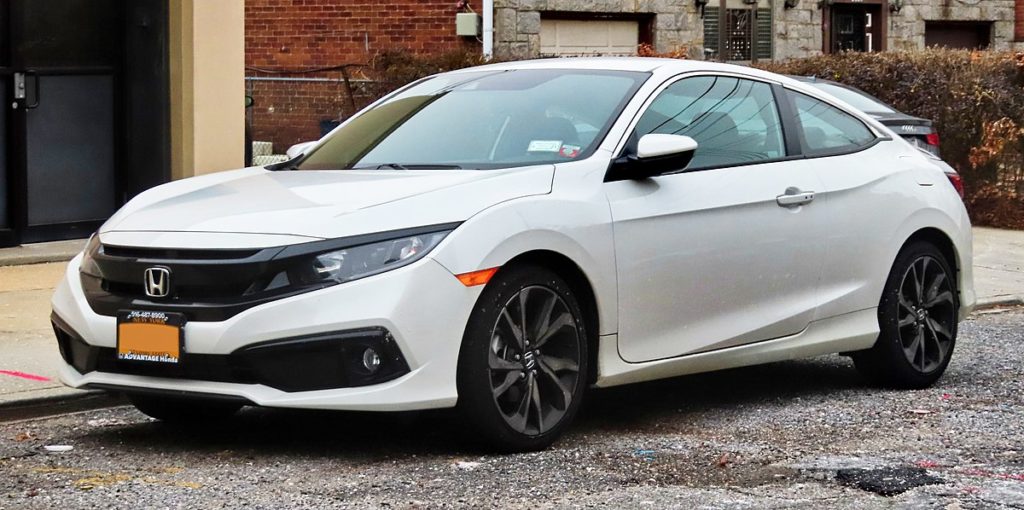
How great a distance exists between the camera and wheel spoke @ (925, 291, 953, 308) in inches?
320

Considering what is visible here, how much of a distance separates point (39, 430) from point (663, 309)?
2663mm

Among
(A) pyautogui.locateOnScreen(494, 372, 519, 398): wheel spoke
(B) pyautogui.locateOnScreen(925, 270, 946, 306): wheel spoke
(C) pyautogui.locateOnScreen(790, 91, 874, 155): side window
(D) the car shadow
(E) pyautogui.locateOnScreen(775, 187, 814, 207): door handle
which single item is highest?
(C) pyautogui.locateOnScreen(790, 91, 874, 155): side window

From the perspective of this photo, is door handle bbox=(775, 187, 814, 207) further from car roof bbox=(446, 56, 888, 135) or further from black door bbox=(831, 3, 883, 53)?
black door bbox=(831, 3, 883, 53)

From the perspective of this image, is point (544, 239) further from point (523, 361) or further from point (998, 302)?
point (998, 302)

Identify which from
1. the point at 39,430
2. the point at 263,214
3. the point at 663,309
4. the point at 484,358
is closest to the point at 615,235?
the point at 663,309

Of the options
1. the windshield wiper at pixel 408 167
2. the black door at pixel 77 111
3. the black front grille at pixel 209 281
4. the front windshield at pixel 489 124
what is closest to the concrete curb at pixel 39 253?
the black door at pixel 77 111

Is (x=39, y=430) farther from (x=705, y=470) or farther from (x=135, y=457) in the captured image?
→ (x=705, y=470)

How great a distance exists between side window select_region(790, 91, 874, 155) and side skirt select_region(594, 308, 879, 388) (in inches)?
31.5

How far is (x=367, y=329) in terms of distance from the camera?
5812 millimetres

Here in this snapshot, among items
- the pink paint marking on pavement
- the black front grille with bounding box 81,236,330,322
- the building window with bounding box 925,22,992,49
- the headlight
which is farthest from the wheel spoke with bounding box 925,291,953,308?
the building window with bounding box 925,22,992,49

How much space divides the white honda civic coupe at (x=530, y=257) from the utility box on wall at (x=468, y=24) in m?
13.1

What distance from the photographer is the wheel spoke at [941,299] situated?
8.13 m

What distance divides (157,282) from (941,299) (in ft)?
13.1

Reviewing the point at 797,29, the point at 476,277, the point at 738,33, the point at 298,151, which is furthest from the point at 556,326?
the point at 797,29
